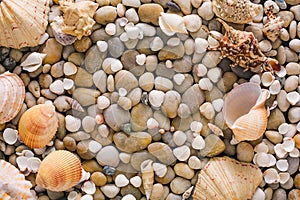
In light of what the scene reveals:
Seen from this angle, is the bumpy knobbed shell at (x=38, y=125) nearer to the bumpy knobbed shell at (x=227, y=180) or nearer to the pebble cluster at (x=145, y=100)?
the pebble cluster at (x=145, y=100)

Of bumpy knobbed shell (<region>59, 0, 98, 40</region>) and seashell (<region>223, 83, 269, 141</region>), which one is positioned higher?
bumpy knobbed shell (<region>59, 0, 98, 40</region>)

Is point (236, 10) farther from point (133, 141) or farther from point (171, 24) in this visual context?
point (133, 141)

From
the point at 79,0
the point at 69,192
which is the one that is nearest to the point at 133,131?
the point at 69,192

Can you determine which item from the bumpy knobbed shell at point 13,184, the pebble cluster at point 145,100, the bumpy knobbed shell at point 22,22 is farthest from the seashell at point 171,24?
the bumpy knobbed shell at point 13,184

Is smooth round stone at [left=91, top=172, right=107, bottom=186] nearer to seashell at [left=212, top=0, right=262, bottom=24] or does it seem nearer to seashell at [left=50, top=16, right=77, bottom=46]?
seashell at [left=50, top=16, right=77, bottom=46]

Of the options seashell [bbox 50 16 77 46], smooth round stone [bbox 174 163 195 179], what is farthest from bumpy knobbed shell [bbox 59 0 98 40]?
smooth round stone [bbox 174 163 195 179]

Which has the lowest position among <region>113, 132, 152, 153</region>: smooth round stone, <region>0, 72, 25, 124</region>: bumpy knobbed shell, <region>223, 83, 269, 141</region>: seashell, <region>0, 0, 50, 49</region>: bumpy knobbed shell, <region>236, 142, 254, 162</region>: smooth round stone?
<region>236, 142, 254, 162</region>: smooth round stone
